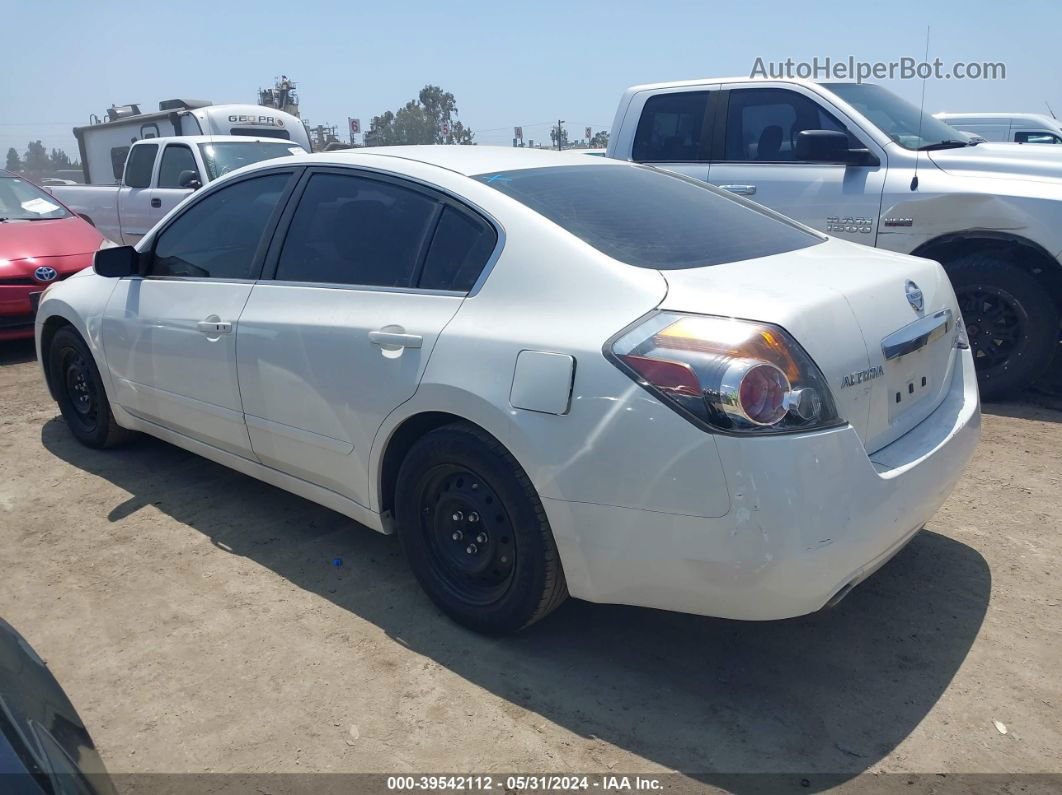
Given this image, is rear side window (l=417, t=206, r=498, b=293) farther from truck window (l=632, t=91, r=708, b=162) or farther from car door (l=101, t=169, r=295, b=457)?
truck window (l=632, t=91, r=708, b=162)

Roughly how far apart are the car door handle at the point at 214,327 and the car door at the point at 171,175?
6.84 m

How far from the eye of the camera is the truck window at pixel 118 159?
47.5ft

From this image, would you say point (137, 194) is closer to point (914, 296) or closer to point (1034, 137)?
point (914, 296)

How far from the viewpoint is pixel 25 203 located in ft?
27.2

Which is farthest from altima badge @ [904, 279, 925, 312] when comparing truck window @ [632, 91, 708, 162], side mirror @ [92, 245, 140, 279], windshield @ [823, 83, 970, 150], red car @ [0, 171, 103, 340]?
red car @ [0, 171, 103, 340]

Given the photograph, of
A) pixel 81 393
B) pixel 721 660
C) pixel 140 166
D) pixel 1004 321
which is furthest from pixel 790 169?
pixel 140 166

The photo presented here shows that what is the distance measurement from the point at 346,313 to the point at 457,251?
50 cm

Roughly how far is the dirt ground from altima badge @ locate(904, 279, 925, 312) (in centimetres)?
108

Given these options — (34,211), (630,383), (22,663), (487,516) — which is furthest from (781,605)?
(34,211)

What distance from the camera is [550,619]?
3.12 meters

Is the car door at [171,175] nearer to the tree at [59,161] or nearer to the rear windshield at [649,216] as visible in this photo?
the rear windshield at [649,216]

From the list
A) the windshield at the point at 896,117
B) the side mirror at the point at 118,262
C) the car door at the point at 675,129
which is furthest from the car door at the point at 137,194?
the windshield at the point at 896,117

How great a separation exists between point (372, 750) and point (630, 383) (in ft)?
4.17

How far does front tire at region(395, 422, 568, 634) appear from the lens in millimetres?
2670
